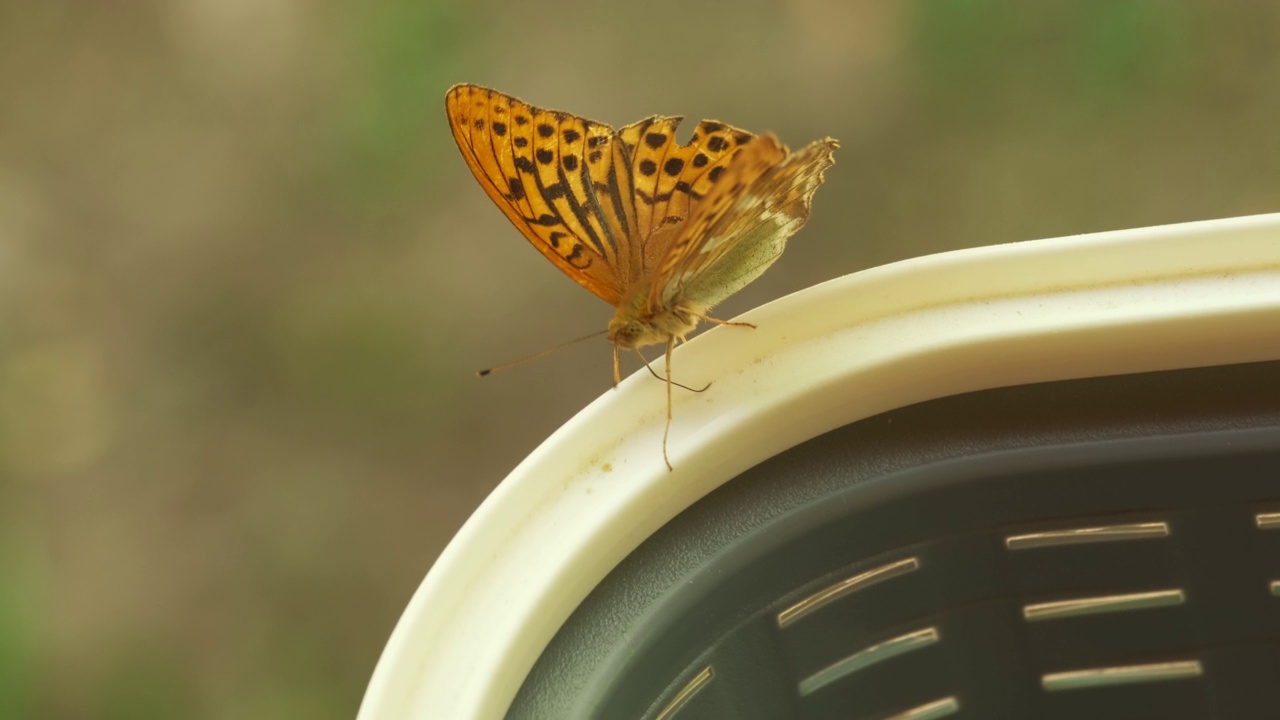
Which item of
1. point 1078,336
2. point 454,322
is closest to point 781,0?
point 454,322

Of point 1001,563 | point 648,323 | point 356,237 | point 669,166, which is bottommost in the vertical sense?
point 1001,563

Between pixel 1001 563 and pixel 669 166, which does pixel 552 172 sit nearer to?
pixel 669 166

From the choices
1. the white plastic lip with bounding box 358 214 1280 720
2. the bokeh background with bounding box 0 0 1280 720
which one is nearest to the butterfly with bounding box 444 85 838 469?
the white plastic lip with bounding box 358 214 1280 720

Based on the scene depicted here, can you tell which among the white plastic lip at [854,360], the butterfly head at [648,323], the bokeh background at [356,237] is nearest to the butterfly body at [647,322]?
the butterfly head at [648,323]

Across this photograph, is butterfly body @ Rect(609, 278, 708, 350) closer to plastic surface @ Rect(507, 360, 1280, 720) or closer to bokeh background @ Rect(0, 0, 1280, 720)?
plastic surface @ Rect(507, 360, 1280, 720)

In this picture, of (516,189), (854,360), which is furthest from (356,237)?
(854,360)

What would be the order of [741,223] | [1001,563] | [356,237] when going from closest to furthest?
[1001,563]
[741,223]
[356,237]

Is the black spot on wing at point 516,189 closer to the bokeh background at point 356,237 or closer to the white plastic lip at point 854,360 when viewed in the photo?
the white plastic lip at point 854,360
